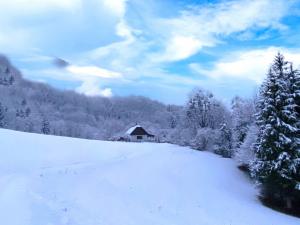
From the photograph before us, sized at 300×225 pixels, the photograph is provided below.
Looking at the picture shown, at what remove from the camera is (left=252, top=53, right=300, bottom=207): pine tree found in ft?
77.8

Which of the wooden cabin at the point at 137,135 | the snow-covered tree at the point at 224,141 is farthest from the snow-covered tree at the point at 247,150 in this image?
the wooden cabin at the point at 137,135

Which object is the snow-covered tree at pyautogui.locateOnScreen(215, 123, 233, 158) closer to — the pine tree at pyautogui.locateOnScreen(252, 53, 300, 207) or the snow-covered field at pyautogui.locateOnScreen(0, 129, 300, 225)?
the snow-covered field at pyautogui.locateOnScreen(0, 129, 300, 225)

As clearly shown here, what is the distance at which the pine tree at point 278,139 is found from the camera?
→ 77.8 ft

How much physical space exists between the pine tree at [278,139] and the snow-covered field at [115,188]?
2.16 m

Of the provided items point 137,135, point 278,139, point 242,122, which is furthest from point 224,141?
point 137,135

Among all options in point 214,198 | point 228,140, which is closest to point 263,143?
point 214,198

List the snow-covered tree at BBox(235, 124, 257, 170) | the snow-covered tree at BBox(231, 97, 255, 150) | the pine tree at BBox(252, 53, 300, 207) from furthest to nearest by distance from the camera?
the snow-covered tree at BBox(231, 97, 255, 150) → the snow-covered tree at BBox(235, 124, 257, 170) → the pine tree at BBox(252, 53, 300, 207)

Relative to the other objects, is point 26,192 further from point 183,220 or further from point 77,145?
point 77,145

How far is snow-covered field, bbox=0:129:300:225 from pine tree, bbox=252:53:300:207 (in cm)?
216

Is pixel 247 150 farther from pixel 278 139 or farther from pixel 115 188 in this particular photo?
pixel 115 188

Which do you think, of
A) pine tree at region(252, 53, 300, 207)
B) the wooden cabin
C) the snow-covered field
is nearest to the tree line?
pine tree at region(252, 53, 300, 207)

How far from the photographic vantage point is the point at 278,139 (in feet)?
79.5

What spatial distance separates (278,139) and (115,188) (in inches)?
512

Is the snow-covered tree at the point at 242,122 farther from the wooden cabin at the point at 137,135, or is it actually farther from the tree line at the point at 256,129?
the wooden cabin at the point at 137,135
